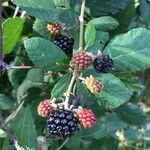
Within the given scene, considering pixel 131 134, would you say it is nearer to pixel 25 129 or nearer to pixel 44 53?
pixel 25 129

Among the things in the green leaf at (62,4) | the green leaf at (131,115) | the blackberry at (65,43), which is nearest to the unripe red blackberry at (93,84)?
the blackberry at (65,43)

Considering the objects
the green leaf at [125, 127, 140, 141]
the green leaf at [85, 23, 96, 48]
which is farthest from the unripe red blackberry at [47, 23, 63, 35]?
the green leaf at [125, 127, 140, 141]

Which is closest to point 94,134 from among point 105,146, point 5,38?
point 105,146

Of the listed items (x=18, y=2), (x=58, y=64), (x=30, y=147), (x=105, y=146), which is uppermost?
(x=18, y=2)

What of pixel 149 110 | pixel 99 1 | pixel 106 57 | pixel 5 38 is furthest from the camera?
pixel 149 110

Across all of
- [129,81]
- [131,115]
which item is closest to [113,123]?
[131,115]

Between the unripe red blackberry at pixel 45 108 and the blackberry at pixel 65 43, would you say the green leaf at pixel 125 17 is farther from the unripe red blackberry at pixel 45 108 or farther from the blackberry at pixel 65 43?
the unripe red blackberry at pixel 45 108

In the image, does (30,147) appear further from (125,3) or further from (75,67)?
(125,3)
